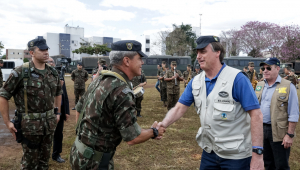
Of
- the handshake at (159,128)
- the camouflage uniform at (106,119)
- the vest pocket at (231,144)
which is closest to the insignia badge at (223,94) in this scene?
the vest pocket at (231,144)

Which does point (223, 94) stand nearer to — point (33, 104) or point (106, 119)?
point (106, 119)

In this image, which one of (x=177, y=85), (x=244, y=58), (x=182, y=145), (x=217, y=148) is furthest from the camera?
(x=244, y=58)

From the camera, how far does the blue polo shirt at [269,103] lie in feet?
10.3

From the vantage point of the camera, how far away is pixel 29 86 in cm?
315

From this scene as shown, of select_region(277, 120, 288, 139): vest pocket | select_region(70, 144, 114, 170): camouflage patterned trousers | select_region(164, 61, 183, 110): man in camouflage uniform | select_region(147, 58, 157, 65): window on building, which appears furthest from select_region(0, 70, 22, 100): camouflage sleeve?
select_region(147, 58, 157, 65): window on building

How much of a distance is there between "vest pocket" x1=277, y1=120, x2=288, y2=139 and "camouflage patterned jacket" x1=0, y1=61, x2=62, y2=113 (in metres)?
3.44

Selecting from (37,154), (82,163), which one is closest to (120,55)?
(82,163)

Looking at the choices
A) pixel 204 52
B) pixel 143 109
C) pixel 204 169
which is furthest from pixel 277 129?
pixel 143 109

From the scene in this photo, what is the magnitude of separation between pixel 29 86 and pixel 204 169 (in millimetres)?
2597

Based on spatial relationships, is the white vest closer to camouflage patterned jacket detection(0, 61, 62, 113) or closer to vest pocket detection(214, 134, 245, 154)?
vest pocket detection(214, 134, 245, 154)

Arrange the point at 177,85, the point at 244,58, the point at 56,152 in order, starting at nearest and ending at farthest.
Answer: the point at 56,152 → the point at 177,85 → the point at 244,58

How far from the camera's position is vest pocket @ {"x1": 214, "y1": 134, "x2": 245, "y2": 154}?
2170 mm

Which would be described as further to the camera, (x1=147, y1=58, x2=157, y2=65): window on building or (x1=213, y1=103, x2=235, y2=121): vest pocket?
(x1=147, y1=58, x2=157, y2=65): window on building

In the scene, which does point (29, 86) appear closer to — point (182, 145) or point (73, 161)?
point (73, 161)
